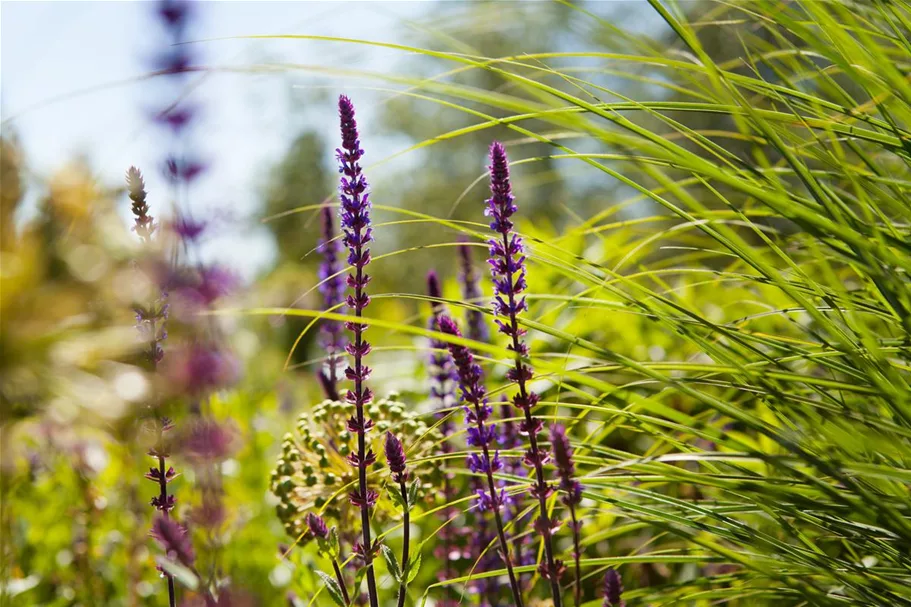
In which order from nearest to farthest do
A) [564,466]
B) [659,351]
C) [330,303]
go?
[564,466] → [330,303] → [659,351]

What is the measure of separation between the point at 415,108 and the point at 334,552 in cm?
2346

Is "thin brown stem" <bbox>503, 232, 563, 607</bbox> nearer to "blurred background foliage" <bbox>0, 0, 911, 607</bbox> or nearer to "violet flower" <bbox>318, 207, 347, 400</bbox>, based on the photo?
"blurred background foliage" <bbox>0, 0, 911, 607</bbox>

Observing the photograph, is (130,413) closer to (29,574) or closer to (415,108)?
(29,574)

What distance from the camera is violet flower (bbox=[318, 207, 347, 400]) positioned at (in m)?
1.78

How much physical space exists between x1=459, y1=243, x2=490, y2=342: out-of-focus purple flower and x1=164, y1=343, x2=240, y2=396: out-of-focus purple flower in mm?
1260

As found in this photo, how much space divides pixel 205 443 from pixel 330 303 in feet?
3.59

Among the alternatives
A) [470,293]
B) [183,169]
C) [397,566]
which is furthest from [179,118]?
[470,293]

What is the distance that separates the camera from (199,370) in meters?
0.72

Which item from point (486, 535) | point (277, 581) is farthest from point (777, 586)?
point (277, 581)

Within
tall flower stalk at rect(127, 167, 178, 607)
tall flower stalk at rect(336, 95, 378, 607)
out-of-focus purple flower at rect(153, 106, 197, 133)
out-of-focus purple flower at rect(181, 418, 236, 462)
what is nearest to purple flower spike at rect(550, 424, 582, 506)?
tall flower stalk at rect(336, 95, 378, 607)

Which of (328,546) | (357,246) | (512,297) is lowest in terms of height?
(328,546)

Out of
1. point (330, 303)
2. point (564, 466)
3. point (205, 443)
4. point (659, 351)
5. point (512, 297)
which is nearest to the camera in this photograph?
point (205, 443)

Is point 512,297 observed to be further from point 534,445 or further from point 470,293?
point 470,293

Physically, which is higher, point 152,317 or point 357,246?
point 357,246
